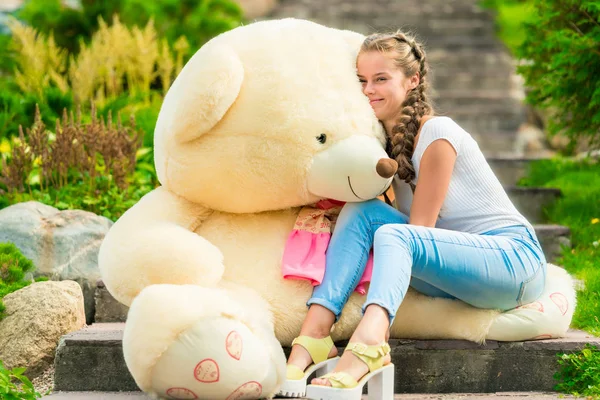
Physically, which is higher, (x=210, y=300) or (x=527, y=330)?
(x=210, y=300)

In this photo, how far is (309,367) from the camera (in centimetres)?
284

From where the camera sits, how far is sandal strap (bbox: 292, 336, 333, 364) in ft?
9.36

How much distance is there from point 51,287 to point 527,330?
2.08 m

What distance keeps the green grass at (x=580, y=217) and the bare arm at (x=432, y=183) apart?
3.03 ft

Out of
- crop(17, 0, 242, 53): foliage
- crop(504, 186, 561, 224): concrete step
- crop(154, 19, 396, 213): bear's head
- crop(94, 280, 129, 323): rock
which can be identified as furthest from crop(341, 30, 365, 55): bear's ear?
crop(17, 0, 242, 53): foliage

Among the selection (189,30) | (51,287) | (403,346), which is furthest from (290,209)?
(189,30)

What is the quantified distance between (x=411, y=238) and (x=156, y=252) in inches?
34.9

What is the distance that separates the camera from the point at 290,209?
3.22 meters

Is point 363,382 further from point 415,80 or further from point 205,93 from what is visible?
point 415,80

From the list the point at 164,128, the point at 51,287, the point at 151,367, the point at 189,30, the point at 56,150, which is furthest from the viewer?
the point at 189,30

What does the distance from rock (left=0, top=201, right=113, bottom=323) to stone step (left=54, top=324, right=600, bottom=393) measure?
3.50 ft

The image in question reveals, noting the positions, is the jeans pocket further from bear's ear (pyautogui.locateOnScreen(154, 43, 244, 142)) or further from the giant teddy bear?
bear's ear (pyautogui.locateOnScreen(154, 43, 244, 142))

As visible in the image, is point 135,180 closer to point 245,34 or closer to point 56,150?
point 56,150

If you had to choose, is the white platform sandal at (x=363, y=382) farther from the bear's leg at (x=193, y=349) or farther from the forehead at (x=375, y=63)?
the forehead at (x=375, y=63)
